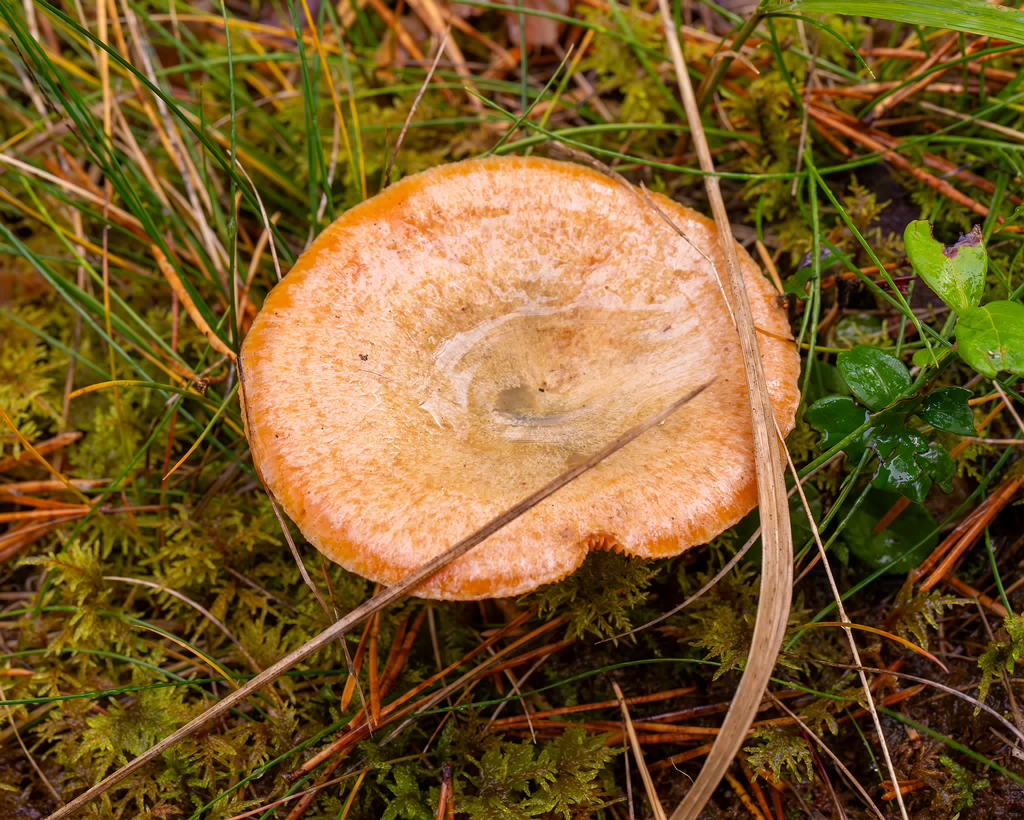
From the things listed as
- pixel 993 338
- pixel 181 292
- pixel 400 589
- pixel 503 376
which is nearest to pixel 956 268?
pixel 993 338

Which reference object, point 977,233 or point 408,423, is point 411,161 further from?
point 977,233

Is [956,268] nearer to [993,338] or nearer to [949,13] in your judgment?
[993,338]

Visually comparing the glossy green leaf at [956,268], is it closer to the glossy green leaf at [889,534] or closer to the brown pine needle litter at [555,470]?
the brown pine needle litter at [555,470]

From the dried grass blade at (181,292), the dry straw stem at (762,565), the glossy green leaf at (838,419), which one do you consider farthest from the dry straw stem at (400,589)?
the dried grass blade at (181,292)

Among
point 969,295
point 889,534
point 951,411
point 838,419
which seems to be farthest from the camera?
point 889,534

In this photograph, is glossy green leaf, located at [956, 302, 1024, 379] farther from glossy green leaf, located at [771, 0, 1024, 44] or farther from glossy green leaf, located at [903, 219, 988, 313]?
glossy green leaf, located at [771, 0, 1024, 44]

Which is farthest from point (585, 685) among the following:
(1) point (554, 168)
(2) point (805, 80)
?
(2) point (805, 80)
